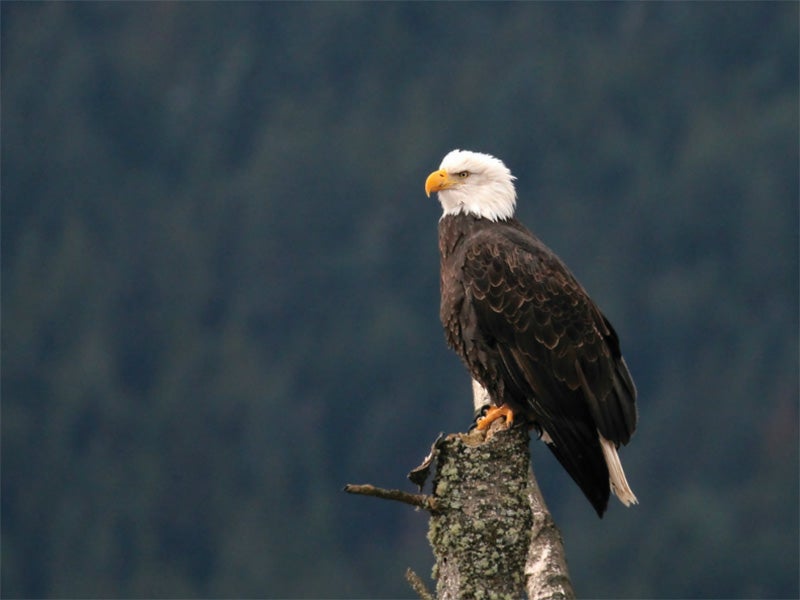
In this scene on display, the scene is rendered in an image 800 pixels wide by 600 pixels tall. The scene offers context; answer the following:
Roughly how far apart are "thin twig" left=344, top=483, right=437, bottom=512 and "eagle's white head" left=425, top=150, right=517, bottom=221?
6.48 ft

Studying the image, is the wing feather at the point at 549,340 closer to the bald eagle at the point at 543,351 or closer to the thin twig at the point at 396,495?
the bald eagle at the point at 543,351

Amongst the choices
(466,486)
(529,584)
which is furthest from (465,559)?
(529,584)

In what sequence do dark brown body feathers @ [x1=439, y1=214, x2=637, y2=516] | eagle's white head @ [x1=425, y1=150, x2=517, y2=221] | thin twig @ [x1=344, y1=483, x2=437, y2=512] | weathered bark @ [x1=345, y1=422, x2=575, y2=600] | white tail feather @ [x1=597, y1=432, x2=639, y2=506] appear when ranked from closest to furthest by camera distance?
thin twig @ [x1=344, y1=483, x2=437, y2=512] < weathered bark @ [x1=345, y1=422, x2=575, y2=600] < white tail feather @ [x1=597, y1=432, x2=639, y2=506] < dark brown body feathers @ [x1=439, y1=214, x2=637, y2=516] < eagle's white head @ [x1=425, y1=150, x2=517, y2=221]

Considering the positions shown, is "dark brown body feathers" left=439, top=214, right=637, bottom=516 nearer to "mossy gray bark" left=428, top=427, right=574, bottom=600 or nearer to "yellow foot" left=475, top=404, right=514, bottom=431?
"yellow foot" left=475, top=404, right=514, bottom=431

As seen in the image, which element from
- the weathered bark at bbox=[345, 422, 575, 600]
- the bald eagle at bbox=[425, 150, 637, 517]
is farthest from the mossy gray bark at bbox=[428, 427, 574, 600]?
the bald eagle at bbox=[425, 150, 637, 517]

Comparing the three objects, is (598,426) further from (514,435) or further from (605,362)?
(514,435)

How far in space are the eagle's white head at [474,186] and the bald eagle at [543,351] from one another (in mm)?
231

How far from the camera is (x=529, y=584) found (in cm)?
464

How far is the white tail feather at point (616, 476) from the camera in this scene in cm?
454

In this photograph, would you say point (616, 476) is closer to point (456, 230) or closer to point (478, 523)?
point (478, 523)

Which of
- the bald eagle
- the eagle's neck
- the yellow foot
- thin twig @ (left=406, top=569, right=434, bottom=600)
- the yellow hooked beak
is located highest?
the yellow hooked beak

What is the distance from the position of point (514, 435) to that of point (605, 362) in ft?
3.21

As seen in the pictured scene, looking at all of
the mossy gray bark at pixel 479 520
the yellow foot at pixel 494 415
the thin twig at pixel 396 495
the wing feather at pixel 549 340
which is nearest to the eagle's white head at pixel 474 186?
the wing feather at pixel 549 340

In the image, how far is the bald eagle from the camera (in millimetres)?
4637
